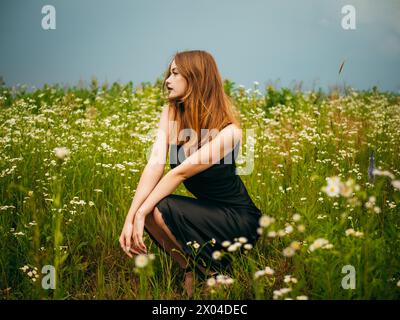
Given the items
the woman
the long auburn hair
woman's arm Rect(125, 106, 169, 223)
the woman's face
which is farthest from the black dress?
the woman's face

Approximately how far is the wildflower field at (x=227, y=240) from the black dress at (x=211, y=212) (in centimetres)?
13

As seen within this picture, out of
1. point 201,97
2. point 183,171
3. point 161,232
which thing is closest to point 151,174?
point 183,171

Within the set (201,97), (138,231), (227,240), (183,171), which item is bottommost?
(227,240)

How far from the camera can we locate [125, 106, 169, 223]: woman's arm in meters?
2.61

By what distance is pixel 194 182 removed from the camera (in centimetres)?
288

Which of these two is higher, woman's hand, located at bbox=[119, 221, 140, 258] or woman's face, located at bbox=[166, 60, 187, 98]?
woman's face, located at bbox=[166, 60, 187, 98]

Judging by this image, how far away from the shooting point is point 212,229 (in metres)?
2.68

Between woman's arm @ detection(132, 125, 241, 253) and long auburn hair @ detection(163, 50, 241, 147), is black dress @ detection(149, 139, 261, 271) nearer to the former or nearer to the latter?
woman's arm @ detection(132, 125, 241, 253)

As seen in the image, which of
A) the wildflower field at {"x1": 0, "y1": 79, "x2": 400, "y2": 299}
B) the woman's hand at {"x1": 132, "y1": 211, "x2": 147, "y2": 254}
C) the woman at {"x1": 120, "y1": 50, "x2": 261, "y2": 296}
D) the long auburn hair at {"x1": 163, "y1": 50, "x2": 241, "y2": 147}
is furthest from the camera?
the long auburn hair at {"x1": 163, "y1": 50, "x2": 241, "y2": 147}

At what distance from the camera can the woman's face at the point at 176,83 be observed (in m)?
2.81

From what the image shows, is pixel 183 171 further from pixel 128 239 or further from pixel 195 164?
pixel 128 239

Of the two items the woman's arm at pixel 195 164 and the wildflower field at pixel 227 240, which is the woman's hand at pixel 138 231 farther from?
the wildflower field at pixel 227 240

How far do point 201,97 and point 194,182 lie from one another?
57 centimetres
